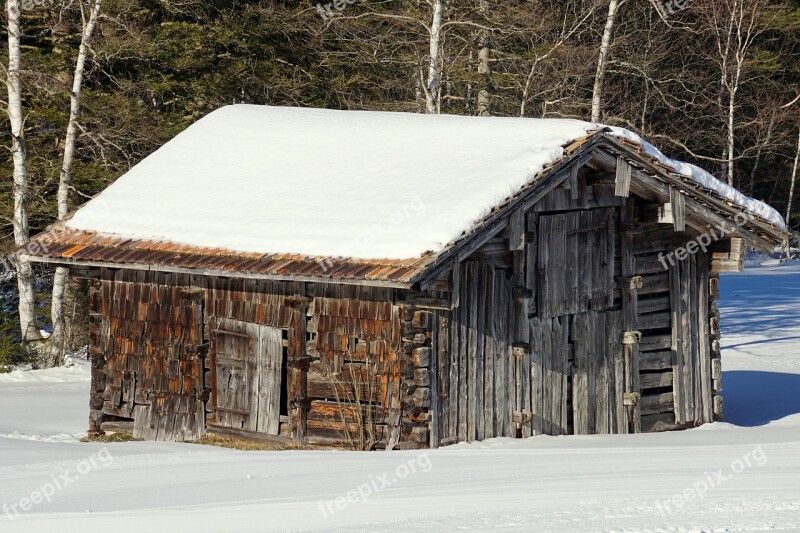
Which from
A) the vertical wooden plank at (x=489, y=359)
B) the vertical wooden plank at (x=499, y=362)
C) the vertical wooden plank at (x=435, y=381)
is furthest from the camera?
the vertical wooden plank at (x=499, y=362)

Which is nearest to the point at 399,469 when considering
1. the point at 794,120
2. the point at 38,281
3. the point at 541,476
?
the point at 541,476

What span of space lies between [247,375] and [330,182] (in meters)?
2.49

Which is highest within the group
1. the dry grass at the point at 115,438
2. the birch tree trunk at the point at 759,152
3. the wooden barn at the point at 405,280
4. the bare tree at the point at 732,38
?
the bare tree at the point at 732,38

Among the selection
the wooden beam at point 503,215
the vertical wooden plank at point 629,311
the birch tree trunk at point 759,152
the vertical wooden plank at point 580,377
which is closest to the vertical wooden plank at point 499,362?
the wooden beam at point 503,215

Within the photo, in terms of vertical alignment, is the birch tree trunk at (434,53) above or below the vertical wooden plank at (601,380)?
above

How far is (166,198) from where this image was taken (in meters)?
15.4

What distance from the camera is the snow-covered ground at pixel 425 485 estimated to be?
8250mm

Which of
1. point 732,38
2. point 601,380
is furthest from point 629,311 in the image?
point 732,38

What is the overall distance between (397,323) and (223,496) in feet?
12.7

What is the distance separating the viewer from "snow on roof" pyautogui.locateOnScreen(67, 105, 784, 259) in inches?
505

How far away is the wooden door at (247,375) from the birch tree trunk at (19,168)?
7.01 m

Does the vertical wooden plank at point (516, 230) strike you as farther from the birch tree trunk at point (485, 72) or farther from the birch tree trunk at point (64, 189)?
the birch tree trunk at point (485, 72)

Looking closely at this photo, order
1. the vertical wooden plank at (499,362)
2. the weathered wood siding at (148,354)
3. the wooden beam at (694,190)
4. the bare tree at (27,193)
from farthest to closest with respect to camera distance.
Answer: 1. the bare tree at (27,193)
2. the weathered wood siding at (148,354)
3. the wooden beam at (694,190)
4. the vertical wooden plank at (499,362)

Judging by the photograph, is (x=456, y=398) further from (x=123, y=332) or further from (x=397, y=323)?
(x=123, y=332)
